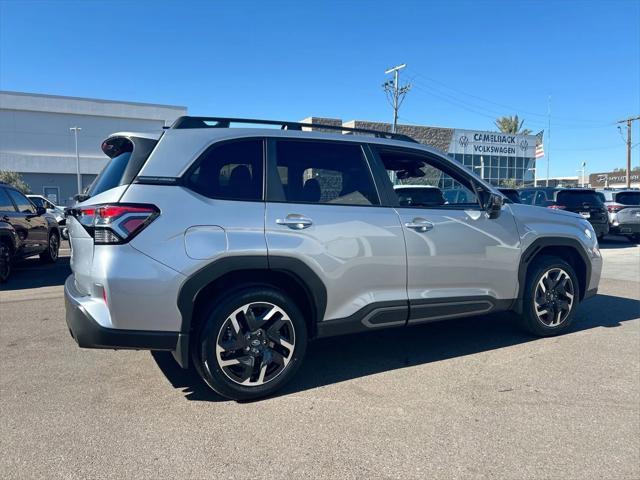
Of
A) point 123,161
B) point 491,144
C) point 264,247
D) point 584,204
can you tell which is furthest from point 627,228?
point 491,144

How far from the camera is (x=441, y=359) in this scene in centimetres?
440

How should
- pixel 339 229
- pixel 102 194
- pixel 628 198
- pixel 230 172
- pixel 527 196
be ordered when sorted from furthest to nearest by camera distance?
pixel 628 198 < pixel 527 196 < pixel 339 229 < pixel 230 172 < pixel 102 194

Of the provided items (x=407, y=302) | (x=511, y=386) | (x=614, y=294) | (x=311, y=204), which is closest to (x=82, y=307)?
(x=311, y=204)

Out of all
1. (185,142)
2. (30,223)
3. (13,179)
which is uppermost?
(13,179)

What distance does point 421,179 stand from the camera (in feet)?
16.4

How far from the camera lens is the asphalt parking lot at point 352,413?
8.86 feet

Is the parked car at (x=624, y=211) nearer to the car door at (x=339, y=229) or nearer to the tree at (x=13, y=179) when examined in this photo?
the car door at (x=339, y=229)

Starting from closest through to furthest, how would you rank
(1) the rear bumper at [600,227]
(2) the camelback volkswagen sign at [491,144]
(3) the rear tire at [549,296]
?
(3) the rear tire at [549,296]
(1) the rear bumper at [600,227]
(2) the camelback volkswagen sign at [491,144]

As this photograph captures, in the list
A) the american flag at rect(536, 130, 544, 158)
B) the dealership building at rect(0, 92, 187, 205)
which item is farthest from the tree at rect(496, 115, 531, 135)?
the dealership building at rect(0, 92, 187, 205)

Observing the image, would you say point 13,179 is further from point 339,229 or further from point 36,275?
point 339,229

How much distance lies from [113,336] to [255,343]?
0.95m

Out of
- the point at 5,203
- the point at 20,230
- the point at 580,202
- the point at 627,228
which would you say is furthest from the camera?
the point at 627,228

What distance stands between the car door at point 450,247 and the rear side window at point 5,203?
7.31 m

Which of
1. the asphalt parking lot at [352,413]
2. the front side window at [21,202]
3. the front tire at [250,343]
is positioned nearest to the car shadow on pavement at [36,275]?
the front side window at [21,202]
